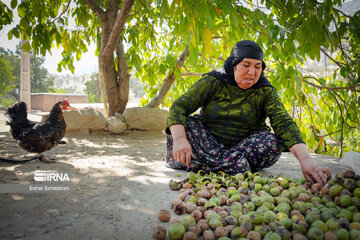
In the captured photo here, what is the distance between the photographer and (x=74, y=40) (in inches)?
143

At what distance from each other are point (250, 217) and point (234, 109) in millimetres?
1036

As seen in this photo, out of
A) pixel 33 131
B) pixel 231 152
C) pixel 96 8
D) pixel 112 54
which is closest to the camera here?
pixel 231 152

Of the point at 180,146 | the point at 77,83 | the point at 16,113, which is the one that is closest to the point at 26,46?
the point at 16,113

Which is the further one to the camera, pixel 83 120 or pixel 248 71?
pixel 83 120

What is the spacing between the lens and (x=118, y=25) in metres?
3.33

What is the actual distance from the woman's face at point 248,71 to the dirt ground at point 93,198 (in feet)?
3.00

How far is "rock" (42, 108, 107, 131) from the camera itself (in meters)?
4.20

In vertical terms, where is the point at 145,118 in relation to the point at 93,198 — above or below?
above

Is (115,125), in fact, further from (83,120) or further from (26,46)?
(26,46)

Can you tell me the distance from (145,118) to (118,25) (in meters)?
1.89

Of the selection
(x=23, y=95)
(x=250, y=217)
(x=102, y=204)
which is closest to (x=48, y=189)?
(x=102, y=204)

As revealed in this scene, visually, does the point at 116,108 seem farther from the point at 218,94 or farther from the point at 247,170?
the point at 247,170

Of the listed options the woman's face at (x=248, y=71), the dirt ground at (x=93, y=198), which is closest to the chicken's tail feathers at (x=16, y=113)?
the dirt ground at (x=93, y=198)

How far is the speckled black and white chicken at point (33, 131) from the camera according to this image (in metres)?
2.36
